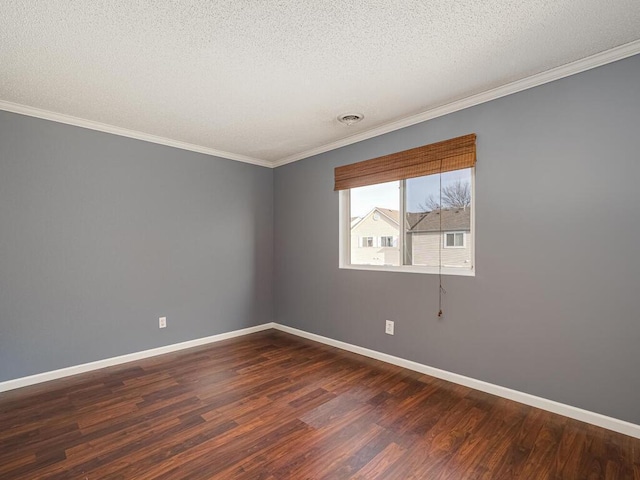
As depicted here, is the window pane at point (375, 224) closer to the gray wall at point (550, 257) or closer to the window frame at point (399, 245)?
the window frame at point (399, 245)

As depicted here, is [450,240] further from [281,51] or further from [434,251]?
[281,51]

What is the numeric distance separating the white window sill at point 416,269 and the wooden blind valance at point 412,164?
35.3 inches

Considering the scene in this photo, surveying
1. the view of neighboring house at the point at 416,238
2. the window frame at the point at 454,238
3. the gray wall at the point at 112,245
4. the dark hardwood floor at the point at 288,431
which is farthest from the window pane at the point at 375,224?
the gray wall at the point at 112,245

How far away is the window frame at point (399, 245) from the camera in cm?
270

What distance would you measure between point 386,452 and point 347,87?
2577 millimetres

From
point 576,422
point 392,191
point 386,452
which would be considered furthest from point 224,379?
point 576,422

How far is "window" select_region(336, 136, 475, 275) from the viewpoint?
9.13 feet

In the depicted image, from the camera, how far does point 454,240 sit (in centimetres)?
282

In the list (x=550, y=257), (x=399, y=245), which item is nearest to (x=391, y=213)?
(x=399, y=245)

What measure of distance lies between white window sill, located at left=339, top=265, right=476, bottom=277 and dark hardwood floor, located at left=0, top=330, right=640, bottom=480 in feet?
3.18

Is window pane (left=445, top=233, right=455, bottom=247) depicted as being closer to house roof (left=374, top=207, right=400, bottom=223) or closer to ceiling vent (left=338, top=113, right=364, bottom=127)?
house roof (left=374, top=207, right=400, bottom=223)

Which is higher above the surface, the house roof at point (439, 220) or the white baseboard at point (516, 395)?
the house roof at point (439, 220)

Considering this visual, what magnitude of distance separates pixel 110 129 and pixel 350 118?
8.20 feet

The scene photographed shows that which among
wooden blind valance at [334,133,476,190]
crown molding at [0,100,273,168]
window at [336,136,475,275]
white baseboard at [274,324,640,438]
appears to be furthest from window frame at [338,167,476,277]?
crown molding at [0,100,273,168]
